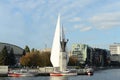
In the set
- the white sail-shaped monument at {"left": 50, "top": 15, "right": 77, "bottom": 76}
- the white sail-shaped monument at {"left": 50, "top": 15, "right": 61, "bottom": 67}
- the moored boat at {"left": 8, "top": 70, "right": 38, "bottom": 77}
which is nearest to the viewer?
the moored boat at {"left": 8, "top": 70, "right": 38, "bottom": 77}

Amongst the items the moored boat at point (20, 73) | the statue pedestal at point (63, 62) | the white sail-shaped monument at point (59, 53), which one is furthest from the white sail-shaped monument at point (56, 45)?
the moored boat at point (20, 73)

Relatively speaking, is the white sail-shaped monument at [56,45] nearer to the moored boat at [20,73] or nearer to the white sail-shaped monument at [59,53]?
the white sail-shaped monument at [59,53]

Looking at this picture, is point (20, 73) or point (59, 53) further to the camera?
point (59, 53)

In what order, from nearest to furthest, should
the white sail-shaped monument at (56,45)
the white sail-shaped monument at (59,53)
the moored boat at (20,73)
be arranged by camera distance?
the moored boat at (20,73), the white sail-shaped monument at (59,53), the white sail-shaped monument at (56,45)

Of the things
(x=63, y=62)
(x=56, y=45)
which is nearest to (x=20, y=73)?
(x=63, y=62)

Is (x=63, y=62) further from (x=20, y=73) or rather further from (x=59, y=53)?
(x=20, y=73)

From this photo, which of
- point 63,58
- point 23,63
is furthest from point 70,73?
point 23,63

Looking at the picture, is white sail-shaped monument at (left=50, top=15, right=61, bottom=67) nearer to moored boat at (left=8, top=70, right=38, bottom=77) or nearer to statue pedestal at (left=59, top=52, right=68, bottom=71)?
statue pedestal at (left=59, top=52, right=68, bottom=71)

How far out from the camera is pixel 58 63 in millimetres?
100938

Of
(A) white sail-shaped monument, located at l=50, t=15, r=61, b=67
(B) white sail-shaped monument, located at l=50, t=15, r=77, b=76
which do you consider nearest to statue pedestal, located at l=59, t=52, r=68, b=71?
(B) white sail-shaped monument, located at l=50, t=15, r=77, b=76

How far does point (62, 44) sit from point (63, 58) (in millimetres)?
4934

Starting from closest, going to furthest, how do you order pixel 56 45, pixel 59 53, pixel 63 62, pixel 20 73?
pixel 20 73
pixel 63 62
pixel 59 53
pixel 56 45

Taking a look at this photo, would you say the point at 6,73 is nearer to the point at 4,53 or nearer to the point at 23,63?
the point at 4,53

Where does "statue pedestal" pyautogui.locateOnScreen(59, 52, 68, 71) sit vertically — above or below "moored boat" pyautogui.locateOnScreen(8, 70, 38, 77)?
above
